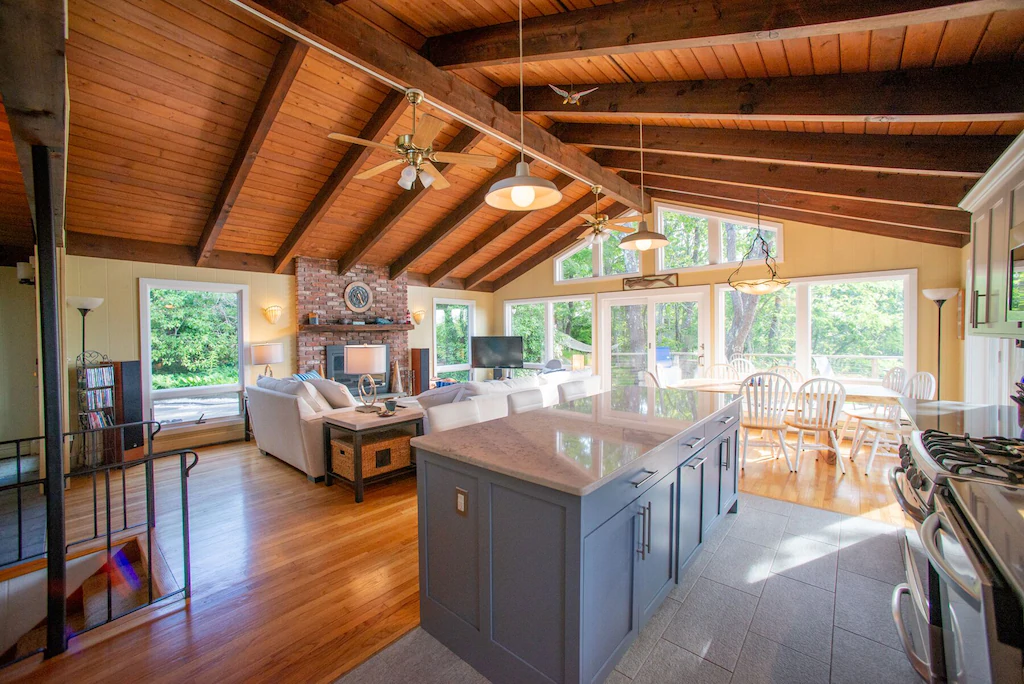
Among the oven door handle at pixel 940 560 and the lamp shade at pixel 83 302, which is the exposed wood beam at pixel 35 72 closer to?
the oven door handle at pixel 940 560

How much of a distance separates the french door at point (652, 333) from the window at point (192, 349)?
584cm

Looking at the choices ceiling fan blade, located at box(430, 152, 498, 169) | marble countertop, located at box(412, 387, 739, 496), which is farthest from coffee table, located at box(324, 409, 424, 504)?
ceiling fan blade, located at box(430, 152, 498, 169)

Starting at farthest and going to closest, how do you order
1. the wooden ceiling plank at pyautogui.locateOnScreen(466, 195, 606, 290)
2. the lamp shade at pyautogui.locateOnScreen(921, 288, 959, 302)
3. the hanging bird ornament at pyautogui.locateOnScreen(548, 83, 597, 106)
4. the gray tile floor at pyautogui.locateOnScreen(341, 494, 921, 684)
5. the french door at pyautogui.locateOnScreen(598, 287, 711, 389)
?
1. the wooden ceiling plank at pyautogui.locateOnScreen(466, 195, 606, 290)
2. the french door at pyautogui.locateOnScreen(598, 287, 711, 389)
3. the lamp shade at pyautogui.locateOnScreen(921, 288, 959, 302)
4. the hanging bird ornament at pyautogui.locateOnScreen(548, 83, 597, 106)
5. the gray tile floor at pyautogui.locateOnScreen(341, 494, 921, 684)

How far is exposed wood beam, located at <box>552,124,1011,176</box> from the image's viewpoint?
9.36ft

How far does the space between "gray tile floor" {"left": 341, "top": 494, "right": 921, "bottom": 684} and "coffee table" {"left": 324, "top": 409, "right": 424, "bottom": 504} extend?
5.88ft

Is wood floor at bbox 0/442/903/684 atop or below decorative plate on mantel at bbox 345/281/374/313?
below

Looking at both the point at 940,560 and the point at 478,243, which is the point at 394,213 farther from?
the point at 940,560

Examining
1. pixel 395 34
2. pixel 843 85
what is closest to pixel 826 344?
pixel 843 85

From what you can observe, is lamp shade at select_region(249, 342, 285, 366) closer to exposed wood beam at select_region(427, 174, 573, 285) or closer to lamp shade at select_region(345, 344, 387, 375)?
lamp shade at select_region(345, 344, 387, 375)

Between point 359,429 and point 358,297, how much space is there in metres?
4.21

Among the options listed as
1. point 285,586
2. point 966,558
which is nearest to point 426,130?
point 285,586

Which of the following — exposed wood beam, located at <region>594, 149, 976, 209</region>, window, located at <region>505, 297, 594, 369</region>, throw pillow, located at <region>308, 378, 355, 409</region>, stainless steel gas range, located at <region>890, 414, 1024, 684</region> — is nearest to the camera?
stainless steel gas range, located at <region>890, 414, 1024, 684</region>

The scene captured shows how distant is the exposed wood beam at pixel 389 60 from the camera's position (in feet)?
8.80

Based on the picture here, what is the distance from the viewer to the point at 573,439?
6.24 ft
